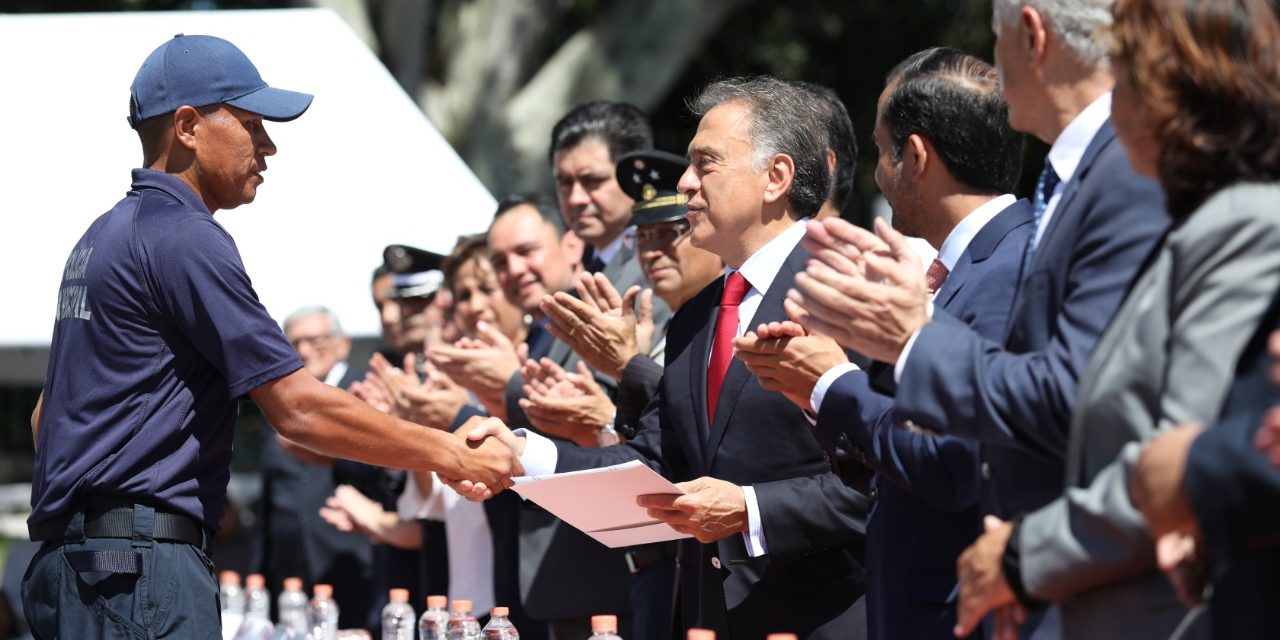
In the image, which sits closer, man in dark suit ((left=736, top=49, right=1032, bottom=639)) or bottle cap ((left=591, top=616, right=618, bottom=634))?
man in dark suit ((left=736, top=49, right=1032, bottom=639))

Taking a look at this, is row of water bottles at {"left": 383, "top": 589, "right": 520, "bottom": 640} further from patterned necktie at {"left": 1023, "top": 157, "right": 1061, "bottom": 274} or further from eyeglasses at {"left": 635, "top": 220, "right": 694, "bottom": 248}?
patterned necktie at {"left": 1023, "top": 157, "right": 1061, "bottom": 274}

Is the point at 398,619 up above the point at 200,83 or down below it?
below

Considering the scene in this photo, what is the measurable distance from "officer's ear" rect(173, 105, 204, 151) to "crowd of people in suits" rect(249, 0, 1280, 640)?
1.13 metres

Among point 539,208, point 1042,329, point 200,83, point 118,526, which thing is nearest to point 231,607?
point 539,208

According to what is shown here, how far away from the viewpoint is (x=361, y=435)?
12.8ft

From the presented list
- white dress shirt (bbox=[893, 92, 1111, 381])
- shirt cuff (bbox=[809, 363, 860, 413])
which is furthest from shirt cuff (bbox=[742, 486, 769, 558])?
white dress shirt (bbox=[893, 92, 1111, 381])

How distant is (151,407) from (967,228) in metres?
2.01

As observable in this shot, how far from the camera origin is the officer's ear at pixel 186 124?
3848 millimetres

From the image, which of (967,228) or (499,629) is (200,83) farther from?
(967,228)

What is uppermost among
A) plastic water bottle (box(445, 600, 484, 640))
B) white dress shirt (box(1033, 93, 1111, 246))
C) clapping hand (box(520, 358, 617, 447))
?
white dress shirt (box(1033, 93, 1111, 246))

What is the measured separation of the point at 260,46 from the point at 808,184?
12.5ft

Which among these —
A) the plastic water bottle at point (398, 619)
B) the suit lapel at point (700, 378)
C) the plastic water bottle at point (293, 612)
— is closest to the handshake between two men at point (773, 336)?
the suit lapel at point (700, 378)

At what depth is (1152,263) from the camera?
246 cm

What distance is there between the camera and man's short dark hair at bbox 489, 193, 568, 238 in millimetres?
6523
